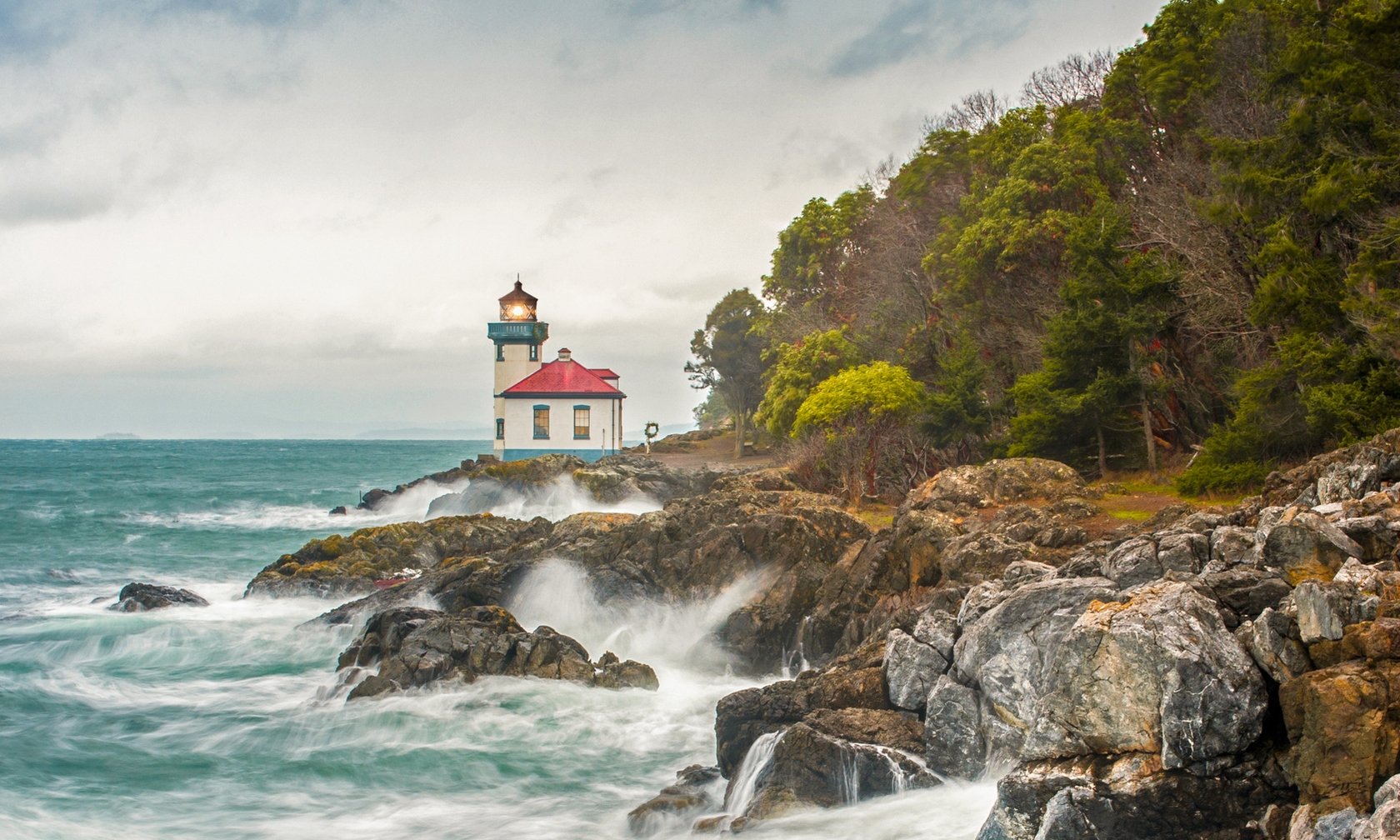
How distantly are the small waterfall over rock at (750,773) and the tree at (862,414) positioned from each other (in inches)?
549

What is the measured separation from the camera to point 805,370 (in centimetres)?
2948

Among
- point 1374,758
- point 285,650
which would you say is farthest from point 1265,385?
point 285,650

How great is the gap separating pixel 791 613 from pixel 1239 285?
35.0 ft

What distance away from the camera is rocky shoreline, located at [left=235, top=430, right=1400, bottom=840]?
5984 mm

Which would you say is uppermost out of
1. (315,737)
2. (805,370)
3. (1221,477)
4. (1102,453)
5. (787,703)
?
(805,370)

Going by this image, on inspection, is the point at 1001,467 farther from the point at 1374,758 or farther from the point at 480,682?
the point at 1374,758

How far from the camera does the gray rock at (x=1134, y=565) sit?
351 inches

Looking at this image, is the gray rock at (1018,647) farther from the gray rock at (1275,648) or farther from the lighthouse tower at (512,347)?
the lighthouse tower at (512,347)

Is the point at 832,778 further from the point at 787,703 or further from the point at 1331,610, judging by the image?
the point at 1331,610

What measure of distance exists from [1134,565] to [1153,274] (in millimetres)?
12361

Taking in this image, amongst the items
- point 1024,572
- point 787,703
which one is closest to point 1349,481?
point 1024,572

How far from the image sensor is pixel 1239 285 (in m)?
17.2

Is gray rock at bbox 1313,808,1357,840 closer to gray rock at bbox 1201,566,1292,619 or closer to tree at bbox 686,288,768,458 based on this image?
gray rock at bbox 1201,566,1292,619

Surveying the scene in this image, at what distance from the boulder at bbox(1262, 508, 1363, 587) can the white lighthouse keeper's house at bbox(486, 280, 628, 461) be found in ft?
129
